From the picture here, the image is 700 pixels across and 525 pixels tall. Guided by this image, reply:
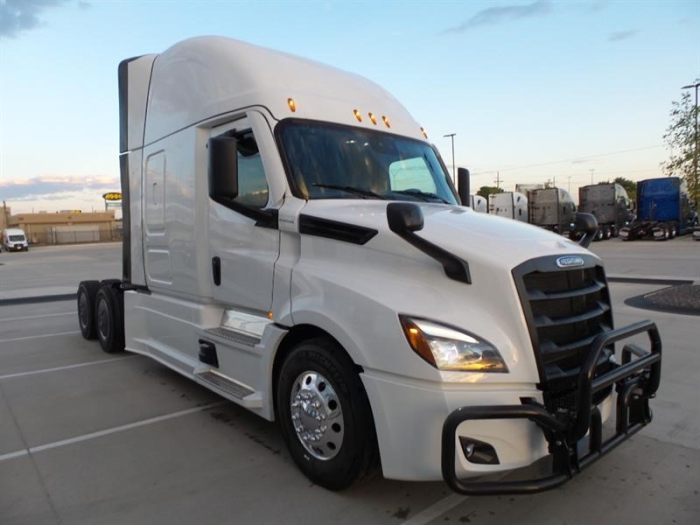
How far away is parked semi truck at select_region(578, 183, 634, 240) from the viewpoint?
30906 mm

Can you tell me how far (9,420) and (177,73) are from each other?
3.54 m

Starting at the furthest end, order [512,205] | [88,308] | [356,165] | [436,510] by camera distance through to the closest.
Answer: [512,205] < [88,308] < [356,165] < [436,510]

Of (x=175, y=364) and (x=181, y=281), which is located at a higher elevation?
(x=181, y=281)

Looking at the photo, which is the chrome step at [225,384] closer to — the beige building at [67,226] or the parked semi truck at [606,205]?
the parked semi truck at [606,205]

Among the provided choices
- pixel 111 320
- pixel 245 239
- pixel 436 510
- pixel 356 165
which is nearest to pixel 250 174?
pixel 245 239

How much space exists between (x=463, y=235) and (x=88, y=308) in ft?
21.7

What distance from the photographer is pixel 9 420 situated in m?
4.77

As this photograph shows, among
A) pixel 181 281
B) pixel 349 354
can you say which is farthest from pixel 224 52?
pixel 349 354

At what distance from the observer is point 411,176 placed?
4.36 m

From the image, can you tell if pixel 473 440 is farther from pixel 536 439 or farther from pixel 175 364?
pixel 175 364

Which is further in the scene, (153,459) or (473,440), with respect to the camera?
(153,459)

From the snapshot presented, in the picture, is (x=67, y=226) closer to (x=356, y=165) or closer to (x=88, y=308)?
(x=88, y=308)

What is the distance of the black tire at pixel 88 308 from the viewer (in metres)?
7.74

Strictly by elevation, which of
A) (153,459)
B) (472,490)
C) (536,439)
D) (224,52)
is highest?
(224,52)
